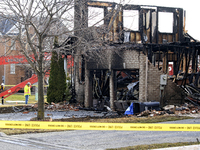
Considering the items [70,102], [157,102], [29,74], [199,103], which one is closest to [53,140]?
[157,102]

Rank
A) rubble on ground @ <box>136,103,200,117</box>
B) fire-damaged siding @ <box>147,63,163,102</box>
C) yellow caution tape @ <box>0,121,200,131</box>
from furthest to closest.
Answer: fire-damaged siding @ <box>147,63,163,102</box>, rubble on ground @ <box>136,103,200,117</box>, yellow caution tape @ <box>0,121,200,131</box>

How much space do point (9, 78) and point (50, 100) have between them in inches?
954

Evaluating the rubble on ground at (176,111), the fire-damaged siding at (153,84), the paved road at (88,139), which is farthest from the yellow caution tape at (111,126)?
the fire-damaged siding at (153,84)

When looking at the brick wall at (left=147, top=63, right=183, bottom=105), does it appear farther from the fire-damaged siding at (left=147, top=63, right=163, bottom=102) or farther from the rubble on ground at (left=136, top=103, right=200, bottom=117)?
the rubble on ground at (left=136, top=103, right=200, bottom=117)

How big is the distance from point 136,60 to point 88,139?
9.40 m

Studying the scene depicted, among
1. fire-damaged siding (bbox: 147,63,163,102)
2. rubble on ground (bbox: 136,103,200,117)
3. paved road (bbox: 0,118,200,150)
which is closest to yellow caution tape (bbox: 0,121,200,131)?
paved road (bbox: 0,118,200,150)

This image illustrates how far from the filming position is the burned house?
17375 millimetres

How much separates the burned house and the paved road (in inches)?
268

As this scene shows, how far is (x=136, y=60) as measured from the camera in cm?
1761

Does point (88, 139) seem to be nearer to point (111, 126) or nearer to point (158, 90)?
point (111, 126)

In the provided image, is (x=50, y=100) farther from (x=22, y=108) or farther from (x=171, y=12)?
(x=171, y=12)

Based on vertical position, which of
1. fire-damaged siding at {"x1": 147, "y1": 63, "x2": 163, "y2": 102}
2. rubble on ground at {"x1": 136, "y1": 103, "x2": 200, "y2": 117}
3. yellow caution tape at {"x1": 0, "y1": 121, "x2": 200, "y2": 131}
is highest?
fire-damaged siding at {"x1": 147, "y1": 63, "x2": 163, "y2": 102}

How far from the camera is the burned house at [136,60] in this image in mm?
17375

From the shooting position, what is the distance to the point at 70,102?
20.9 metres
